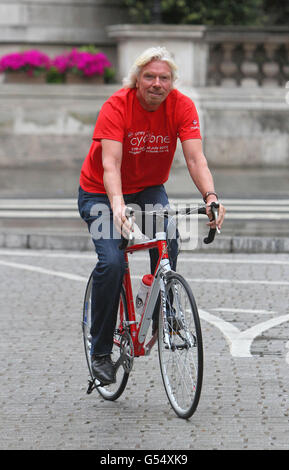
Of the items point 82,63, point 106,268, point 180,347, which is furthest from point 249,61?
point 180,347

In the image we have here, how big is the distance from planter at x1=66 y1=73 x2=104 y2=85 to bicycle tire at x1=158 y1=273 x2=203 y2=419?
40.2 ft

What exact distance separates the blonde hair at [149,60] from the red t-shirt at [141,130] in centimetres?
5

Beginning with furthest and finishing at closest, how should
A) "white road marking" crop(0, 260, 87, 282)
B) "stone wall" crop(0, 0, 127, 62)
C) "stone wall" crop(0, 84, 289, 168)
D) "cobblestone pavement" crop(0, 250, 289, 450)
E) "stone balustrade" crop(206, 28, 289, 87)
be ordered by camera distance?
"stone wall" crop(0, 0, 127, 62), "stone balustrade" crop(206, 28, 289, 87), "stone wall" crop(0, 84, 289, 168), "white road marking" crop(0, 260, 87, 282), "cobblestone pavement" crop(0, 250, 289, 450)

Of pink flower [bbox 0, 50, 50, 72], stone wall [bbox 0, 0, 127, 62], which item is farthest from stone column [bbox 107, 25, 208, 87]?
pink flower [bbox 0, 50, 50, 72]

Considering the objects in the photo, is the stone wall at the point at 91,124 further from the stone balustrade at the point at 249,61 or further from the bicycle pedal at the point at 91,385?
the bicycle pedal at the point at 91,385

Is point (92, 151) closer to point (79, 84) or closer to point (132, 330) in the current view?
point (132, 330)

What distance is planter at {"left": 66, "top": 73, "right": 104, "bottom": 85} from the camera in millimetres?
17031

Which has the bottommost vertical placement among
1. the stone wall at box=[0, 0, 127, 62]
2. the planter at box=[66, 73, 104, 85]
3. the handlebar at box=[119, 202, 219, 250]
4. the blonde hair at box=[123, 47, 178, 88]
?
the handlebar at box=[119, 202, 219, 250]

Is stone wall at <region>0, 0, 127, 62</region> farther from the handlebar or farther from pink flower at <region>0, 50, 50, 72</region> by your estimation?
the handlebar

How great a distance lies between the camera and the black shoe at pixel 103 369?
17.6 feet

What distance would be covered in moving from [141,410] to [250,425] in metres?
0.59

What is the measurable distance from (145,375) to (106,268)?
3.35 ft

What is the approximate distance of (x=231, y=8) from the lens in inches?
725

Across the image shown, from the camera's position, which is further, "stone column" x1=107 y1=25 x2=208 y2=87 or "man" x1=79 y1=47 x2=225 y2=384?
"stone column" x1=107 y1=25 x2=208 y2=87
